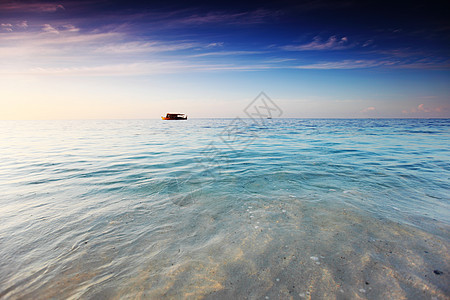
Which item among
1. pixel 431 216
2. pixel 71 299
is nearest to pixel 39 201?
pixel 71 299

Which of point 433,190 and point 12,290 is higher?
point 12,290

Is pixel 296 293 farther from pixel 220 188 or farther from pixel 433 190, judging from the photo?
pixel 433 190

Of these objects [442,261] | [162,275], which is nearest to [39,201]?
[162,275]

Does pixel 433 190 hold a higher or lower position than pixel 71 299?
lower

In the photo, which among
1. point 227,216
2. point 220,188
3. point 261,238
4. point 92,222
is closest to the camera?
point 261,238

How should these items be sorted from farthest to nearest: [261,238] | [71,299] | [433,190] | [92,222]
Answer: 1. [433,190]
2. [92,222]
3. [261,238]
4. [71,299]

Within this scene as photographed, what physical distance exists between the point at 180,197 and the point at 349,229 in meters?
4.22

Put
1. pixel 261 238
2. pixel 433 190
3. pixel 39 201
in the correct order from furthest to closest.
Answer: pixel 433 190 < pixel 39 201 < pixel 261 238

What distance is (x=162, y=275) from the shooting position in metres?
2.82

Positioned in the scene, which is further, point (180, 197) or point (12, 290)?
point (180, 197)

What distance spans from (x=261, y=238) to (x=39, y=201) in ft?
20.0

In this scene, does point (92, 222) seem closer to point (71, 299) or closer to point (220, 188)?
point (71, 299)

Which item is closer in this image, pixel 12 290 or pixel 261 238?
pixel 12 290

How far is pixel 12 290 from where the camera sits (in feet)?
8.47
